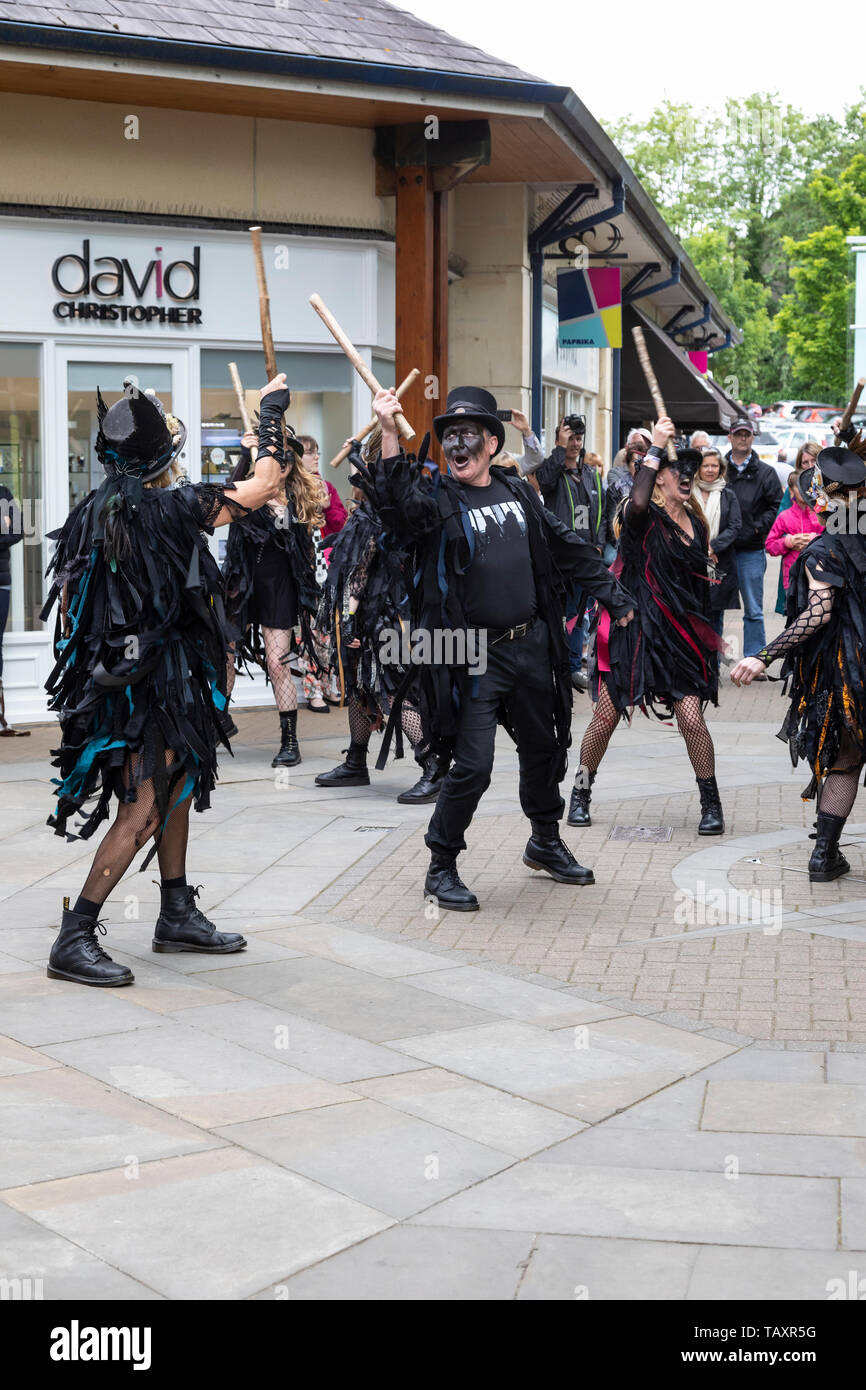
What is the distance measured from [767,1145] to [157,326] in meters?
9.01

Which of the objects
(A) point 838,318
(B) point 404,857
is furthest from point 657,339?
(A) point 838,318

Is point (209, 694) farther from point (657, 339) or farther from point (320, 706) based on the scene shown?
point (657, 339)

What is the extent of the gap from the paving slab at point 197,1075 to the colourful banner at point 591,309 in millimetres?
12749

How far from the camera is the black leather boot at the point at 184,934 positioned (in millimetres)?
6172

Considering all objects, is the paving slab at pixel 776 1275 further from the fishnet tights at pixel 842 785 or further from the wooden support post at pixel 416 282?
the wooden support post at pixel 416 282

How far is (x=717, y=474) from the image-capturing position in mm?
13078

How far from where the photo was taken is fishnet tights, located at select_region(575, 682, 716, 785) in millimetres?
8375

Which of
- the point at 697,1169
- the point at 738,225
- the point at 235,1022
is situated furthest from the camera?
the point at 738,225

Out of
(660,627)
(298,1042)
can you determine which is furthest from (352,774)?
(298,1042)

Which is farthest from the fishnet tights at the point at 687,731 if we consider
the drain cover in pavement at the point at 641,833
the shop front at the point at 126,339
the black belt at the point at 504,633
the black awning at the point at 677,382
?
the black awning at the point at 677,382

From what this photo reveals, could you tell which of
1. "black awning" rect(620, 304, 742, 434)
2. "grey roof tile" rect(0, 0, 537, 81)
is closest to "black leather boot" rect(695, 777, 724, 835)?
"grey roof tile" rect(0, 0, 537, 81)

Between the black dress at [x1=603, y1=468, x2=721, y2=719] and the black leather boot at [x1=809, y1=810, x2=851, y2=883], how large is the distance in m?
1.26

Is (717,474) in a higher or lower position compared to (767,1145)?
higher

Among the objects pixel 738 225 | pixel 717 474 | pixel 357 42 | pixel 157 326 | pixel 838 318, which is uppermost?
pixel 738 225
